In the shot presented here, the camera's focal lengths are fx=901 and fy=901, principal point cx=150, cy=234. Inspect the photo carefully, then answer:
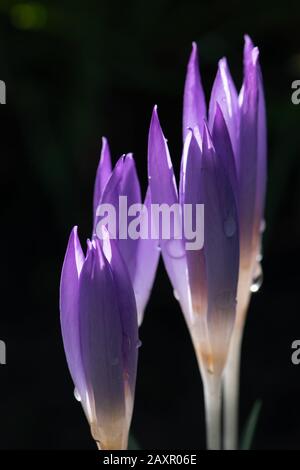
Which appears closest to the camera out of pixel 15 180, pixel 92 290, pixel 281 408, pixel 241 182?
pixel 92 290

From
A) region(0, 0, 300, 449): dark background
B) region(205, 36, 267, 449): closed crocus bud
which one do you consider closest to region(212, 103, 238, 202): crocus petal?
region(205, 36, 267, 449): closed crocus bud

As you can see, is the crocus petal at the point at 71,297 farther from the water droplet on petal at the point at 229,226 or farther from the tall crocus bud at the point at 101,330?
the water droplet on petal at the point at 229,226

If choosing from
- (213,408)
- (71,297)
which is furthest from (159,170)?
(213,408)

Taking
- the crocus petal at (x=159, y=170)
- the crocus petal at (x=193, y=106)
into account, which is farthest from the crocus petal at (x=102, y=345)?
the crocus petal at (x=193, y=106)

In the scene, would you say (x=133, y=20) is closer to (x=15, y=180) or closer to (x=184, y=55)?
(x=184, y=55)

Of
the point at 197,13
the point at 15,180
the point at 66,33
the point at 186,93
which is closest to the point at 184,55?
the point at 197,13

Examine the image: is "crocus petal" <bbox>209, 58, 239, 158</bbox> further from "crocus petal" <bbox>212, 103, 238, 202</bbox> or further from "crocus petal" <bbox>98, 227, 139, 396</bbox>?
"crocus petal" <bbox>98, 227, 139, 396</bbox>

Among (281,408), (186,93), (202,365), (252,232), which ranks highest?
(186,93)
